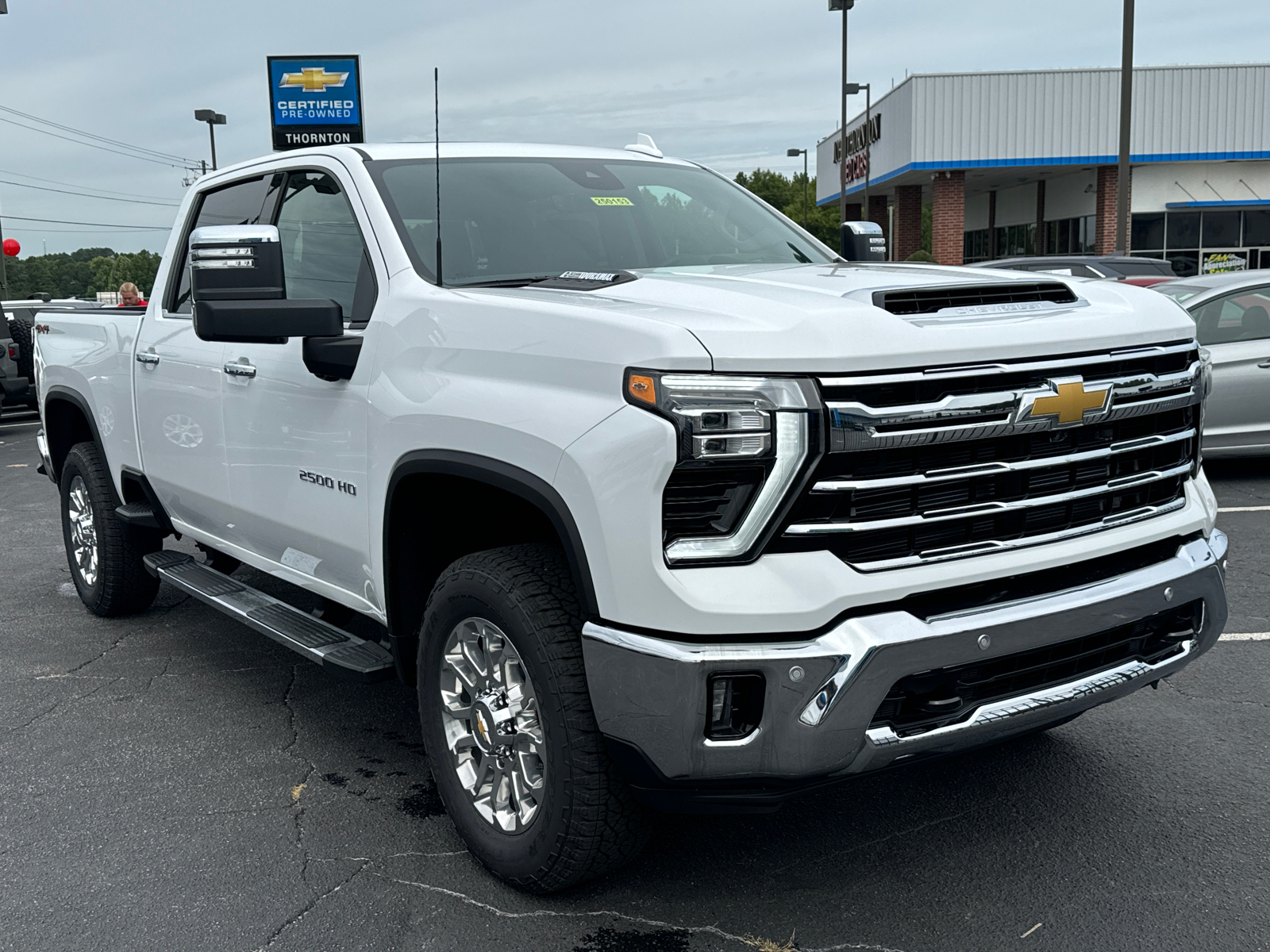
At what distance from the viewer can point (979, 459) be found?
288cm

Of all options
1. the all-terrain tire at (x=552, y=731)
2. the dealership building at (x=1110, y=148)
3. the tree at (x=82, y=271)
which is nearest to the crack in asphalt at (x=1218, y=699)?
the all-terrain tire at (x=552, y=731)

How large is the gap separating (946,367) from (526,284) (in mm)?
1453

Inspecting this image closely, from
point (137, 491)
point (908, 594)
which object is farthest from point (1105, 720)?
point (137, 491)

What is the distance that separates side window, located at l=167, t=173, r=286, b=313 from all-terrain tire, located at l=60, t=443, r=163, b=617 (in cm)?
121

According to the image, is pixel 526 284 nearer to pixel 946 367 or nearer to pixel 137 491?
pixel 946 367

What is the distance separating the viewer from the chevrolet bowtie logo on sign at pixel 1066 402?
2.87 m

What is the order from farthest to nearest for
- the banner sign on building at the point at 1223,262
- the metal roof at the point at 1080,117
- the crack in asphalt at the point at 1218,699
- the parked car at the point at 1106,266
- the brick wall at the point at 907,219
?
the brick wall at the point at 907,219 → the banner sign on building at the point at 1223,262 → the metal roof at the point at 1080,117 → the parked car at the point at 1106,266 → the crack in asphalt at the point at 1218,699

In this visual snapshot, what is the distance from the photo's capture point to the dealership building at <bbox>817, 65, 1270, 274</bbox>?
32.7 m

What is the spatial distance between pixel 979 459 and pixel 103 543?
4.65 meters

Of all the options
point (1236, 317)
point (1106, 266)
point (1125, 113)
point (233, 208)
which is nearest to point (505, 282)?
point (233, 208)

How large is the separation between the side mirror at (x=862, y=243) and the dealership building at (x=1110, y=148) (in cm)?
2870

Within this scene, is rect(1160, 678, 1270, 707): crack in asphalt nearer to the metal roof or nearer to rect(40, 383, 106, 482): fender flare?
rect(40, 383, 106, 482): fender flare

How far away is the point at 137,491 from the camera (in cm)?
579

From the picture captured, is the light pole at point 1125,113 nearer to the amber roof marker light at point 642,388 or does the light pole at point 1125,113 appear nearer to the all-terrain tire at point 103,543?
the all-terrain tire at point 103,543
